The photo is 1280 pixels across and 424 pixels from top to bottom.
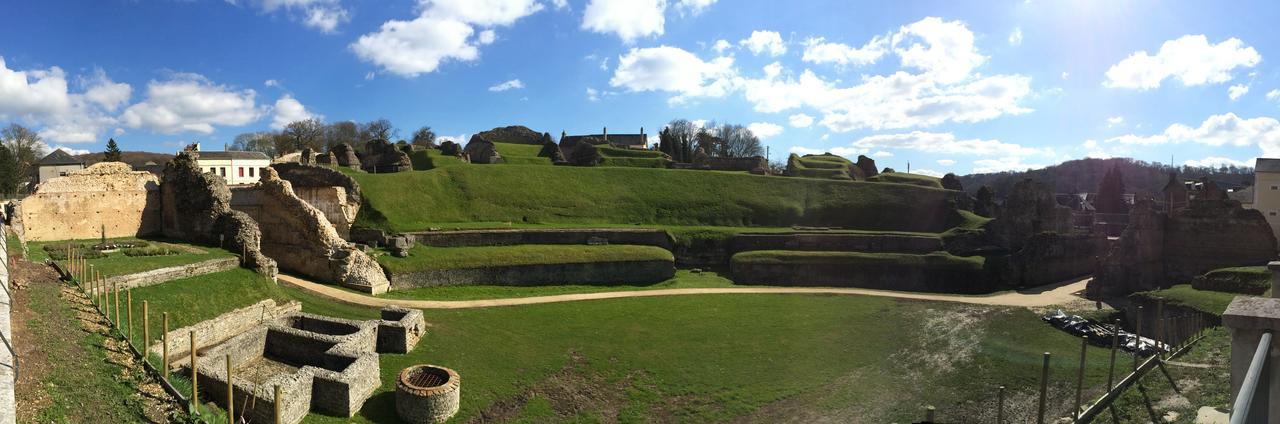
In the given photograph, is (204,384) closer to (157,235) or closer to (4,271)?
(4,271)

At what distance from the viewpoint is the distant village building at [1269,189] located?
3775 cm

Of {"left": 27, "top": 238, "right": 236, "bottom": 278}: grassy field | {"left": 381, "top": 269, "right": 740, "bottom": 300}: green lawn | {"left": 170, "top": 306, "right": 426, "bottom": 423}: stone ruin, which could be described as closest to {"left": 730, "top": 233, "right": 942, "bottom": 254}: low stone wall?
{"left": 381, "top": 269, "right": 740, "bottom": 300}: green lawn

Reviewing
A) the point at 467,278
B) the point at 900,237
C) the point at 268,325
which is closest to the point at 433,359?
the point at 268,325

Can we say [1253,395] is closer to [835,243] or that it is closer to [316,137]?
[835,243]

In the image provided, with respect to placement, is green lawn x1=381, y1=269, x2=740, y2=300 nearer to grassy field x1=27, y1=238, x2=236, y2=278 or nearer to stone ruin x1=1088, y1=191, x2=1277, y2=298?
grassy field x1=27, y1=238, x2=236, y2=278

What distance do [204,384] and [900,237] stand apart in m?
37.2

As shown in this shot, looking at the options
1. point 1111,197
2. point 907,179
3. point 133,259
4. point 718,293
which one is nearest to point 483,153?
point 718,293

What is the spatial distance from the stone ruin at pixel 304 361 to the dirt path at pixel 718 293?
4.14m

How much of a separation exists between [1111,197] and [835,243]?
41.3 meters

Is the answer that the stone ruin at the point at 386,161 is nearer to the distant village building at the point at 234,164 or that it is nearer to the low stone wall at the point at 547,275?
the distant village building at the point at 234,164

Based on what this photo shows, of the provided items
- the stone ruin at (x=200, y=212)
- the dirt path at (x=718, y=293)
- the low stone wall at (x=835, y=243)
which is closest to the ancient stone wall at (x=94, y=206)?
the stone ruin at (x=200, y=212)

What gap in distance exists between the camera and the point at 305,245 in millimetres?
26094

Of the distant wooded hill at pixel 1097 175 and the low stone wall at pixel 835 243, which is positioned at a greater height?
the distant wooded hill at pixel 1097 175

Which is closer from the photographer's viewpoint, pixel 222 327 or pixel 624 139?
pixel 222 327
